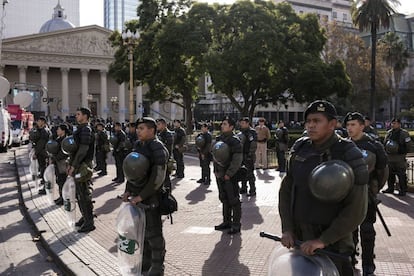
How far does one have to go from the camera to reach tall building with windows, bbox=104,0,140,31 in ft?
237

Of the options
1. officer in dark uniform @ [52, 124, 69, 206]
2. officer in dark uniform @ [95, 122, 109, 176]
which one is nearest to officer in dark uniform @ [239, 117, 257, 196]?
officer in dark uniform @ [52, 124, 69, 206]

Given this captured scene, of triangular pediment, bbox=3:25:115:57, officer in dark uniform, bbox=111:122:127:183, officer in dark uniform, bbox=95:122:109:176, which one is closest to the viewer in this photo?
officer in dark uniform, bbox=111:122:127:183

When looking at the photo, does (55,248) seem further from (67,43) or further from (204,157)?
(67,43)

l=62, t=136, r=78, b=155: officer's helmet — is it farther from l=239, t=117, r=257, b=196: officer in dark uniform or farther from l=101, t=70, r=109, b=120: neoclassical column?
l=101, t=70, r=109, b=120: neoclassical column

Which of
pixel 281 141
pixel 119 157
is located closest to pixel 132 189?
pixel 119 157

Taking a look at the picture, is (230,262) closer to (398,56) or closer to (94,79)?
(398,56)

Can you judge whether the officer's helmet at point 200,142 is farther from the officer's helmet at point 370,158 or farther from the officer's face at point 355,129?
the officer's helmet at point 370,158

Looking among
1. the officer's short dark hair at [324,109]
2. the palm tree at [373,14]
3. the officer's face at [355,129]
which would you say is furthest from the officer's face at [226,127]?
the palm tree at [373,14]

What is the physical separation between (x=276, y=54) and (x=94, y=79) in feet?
178

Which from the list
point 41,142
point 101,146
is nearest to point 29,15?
point 101,146

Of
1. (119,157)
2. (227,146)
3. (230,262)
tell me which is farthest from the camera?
(119,157)

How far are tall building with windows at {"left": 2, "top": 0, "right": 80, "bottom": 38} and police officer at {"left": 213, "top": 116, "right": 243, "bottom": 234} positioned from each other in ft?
259

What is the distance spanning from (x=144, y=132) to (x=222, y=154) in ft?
7.90

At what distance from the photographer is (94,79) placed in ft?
252
